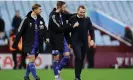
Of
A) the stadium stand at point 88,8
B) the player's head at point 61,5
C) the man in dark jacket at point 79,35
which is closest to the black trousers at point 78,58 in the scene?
the man in dark jacket at point 79,35

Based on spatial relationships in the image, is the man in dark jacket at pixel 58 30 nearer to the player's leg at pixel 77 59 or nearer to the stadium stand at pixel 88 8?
the player's leg at pixel 77 59

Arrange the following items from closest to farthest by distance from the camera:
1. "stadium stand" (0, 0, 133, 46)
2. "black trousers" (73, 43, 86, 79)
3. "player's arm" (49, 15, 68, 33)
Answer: "black trousers" (73, 43, 86, 79) → "player's arm" (49, 15, 68, 33) → "stadium stand" (0, 0, 133, 46)

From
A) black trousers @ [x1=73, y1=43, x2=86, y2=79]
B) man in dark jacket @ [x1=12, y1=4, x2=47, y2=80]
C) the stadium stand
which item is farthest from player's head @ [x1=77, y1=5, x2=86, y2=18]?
the stadium stand

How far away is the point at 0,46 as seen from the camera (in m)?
26.5

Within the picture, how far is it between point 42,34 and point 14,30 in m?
10.0

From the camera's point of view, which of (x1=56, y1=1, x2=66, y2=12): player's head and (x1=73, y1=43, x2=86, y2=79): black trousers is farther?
(x1=56, y1=1, x2=66, y2=12): player's head

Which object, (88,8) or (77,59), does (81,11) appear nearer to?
(77,59)

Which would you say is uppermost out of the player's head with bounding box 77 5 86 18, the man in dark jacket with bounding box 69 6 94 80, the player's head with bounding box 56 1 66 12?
the player's head with bounding box 56 1 66 12

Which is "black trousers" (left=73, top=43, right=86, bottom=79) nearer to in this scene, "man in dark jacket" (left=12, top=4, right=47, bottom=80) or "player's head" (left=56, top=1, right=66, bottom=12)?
"man in dark jacket" (left=12, top=4, right=47, bottom=80)

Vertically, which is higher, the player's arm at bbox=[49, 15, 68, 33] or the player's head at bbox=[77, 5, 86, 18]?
the player's head at bbox=[77, 5, 86, 18]

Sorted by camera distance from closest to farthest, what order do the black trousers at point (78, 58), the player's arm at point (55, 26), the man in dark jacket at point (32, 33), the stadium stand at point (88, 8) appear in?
the man in dark jacket at point (32, 33) → the black trousers at point (78, 58) → the player's arm at point (55, 26) → the stadium stand at point (88, 8)

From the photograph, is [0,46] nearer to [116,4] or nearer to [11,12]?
[11,12]

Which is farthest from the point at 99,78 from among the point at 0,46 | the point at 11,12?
the point at 11,12

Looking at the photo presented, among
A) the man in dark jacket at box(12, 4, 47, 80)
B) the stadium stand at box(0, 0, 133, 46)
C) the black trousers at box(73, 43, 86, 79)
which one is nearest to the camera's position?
the man in dark jacket at box(12, 4, 47, 80)
